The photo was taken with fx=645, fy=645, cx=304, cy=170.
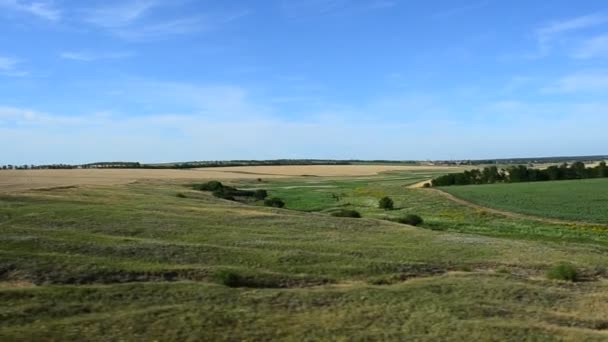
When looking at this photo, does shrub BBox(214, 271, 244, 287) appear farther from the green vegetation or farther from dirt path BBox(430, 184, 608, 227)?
the green vegetation

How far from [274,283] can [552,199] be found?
52.2 metres

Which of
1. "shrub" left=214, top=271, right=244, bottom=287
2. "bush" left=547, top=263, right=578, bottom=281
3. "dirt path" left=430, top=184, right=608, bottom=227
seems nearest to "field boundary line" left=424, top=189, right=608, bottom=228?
"dirt path" left=430, top=184, right=608, bottom=227

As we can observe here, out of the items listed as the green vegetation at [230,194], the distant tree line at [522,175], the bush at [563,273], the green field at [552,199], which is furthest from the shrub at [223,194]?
the bush at [563,273]

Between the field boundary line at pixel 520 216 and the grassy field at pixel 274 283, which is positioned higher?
the grassy field at pixel 274 283

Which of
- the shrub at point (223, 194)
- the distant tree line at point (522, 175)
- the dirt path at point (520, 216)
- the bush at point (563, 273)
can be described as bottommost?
Answer: the dirt path at point (520, 216)

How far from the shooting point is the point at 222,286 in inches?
862

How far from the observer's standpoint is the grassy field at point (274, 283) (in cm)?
1753

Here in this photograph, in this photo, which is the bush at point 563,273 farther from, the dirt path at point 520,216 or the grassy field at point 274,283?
the dirt path at point 520,216

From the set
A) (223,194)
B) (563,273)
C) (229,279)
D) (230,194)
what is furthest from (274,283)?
(230,194)

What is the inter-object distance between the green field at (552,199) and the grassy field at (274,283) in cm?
2156

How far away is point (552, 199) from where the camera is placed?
222ft

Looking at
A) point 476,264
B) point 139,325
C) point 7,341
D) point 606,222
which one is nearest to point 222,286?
point 139,325

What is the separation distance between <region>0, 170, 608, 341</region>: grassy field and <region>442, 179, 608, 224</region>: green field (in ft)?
70.7

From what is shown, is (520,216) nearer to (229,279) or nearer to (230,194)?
(230,194)
